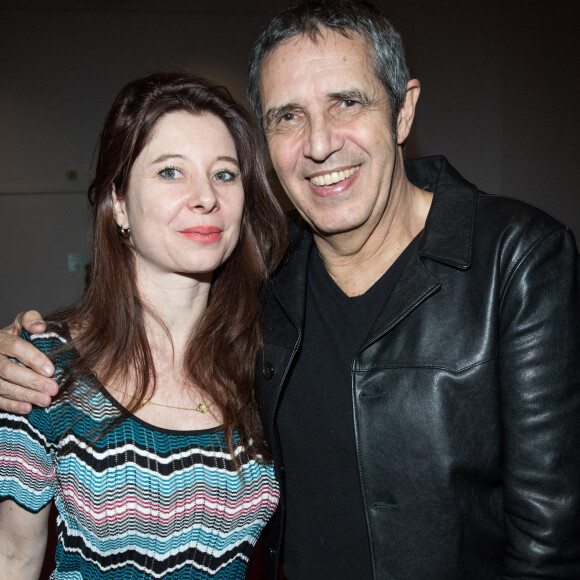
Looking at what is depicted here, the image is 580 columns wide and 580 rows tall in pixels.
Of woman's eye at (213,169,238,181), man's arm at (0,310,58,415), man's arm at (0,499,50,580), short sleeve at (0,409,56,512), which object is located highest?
woman's eye at (213,169,238,181)

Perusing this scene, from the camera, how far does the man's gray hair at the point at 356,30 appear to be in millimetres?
1458

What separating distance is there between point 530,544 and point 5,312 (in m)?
5.83

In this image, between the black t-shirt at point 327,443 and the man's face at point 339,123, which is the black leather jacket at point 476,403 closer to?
the black t-shirt at point 327,443

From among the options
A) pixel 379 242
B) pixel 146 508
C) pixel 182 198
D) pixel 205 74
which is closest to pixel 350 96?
pixel 379 242

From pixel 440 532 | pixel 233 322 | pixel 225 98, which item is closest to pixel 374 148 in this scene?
pixel 225 98

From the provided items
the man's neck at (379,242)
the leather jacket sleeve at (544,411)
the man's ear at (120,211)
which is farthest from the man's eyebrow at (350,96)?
the man's ear at (120,211)

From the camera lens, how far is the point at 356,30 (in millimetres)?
1456

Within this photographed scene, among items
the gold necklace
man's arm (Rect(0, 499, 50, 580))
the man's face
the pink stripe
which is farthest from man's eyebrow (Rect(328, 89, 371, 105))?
man's arm (Rect(0, 499, 50, 580))

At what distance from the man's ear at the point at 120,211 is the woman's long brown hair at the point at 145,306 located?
2 cm

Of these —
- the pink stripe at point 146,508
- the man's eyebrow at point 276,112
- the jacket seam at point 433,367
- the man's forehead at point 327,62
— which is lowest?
the pink stripe at point 146,508

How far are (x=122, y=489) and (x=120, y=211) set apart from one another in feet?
2.54

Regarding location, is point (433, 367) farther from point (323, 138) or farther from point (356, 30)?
point (356, 30)

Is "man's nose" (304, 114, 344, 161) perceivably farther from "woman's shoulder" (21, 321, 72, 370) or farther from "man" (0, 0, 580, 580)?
"woman's shoulder" (21, 321, 72, 370)

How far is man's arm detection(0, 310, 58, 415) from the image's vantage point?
1.44 m
